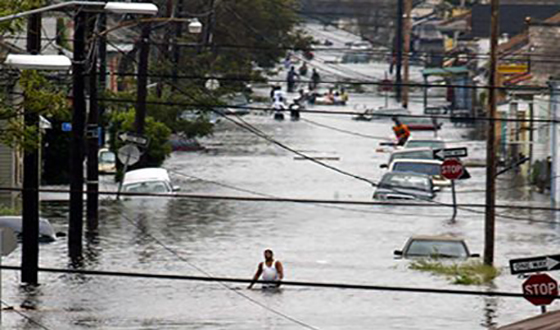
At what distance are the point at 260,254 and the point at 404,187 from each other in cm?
1057

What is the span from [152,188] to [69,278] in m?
11.8

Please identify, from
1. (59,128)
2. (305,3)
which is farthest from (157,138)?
(305,3)

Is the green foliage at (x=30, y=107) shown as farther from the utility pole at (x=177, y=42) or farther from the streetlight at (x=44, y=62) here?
the utility pole at (x=177, y=42)

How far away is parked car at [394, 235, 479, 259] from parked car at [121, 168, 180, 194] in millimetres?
10631

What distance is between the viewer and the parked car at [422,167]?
5362 centimetres

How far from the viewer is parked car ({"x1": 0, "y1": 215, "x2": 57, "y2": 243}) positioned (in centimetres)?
3694

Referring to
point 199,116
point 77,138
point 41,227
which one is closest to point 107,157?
point 199,116

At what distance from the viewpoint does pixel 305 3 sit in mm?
176625

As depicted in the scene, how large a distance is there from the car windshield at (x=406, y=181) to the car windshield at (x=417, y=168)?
3705 mm

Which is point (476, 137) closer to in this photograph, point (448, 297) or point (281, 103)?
point (281, 103)

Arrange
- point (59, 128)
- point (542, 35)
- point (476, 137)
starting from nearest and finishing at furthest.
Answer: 1. point (59, 128)
2. point (542, 35)
3. point (476, 137)

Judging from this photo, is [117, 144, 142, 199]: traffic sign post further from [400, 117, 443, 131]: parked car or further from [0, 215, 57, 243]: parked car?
[400, 117, 443, 131]: parked car

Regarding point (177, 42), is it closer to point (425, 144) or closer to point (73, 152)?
point (425, 144)

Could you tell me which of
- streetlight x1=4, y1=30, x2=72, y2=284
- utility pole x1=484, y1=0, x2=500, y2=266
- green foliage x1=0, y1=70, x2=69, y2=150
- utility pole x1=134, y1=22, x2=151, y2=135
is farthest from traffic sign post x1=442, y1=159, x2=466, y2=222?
green foliage x1=0, y1=70, x2=69, y2=150
